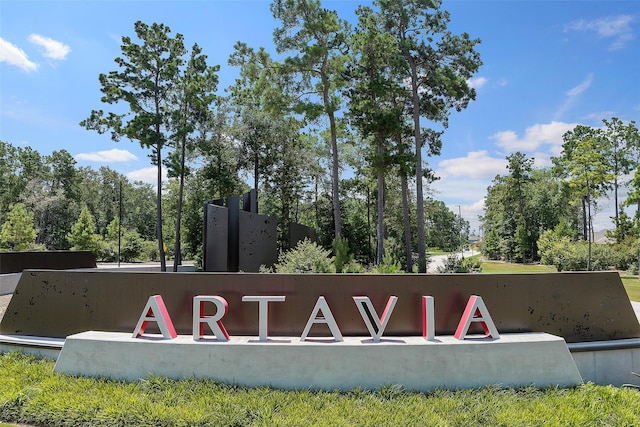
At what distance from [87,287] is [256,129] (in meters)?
25.8

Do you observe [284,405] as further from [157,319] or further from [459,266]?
[459,266]

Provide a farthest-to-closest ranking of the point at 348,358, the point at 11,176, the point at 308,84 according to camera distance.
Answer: the point at 11,176 → the point at 308,84 → the point at 348,358

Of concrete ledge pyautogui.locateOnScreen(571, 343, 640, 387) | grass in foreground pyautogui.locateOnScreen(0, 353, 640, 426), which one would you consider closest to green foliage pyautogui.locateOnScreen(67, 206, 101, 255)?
grass in foreground pyautogui.locateOnScreen(0, 353, 640, 426)

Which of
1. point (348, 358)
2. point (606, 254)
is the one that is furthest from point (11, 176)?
point (606, 254)

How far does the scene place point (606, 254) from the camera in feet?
93.0

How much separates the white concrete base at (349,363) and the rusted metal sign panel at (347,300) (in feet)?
2.07

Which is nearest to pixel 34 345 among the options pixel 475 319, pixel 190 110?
pixel 475 319

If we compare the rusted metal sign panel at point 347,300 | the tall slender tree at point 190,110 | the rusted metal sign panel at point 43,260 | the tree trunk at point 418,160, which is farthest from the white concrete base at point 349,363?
the tall slender tree at point 190,110

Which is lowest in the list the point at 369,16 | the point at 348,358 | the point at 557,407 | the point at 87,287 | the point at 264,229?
the point at 557,407

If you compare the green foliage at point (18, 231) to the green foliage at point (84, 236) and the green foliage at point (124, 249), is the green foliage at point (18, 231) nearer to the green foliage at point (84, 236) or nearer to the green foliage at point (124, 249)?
the green foliage at point (84, 236)

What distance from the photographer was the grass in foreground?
15.8ft

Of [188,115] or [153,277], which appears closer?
[153,277]

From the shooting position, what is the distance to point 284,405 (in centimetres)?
512

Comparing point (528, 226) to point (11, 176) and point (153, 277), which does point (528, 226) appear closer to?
point (153, 277)
